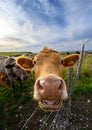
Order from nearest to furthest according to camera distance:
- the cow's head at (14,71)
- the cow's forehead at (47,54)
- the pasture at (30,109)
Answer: the cow's forehead at (47,54)
the pasture at (30,109)
the cow's head at (14,71)

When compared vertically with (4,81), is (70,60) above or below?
above

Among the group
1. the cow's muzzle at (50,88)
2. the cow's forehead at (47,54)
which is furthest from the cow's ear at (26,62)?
the cow's muzzle at (50,88)

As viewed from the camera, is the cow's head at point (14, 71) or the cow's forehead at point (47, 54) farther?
the cow's head at point (14, 71)

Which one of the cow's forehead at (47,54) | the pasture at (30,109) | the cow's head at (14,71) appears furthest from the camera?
the cow's head at (14,71)

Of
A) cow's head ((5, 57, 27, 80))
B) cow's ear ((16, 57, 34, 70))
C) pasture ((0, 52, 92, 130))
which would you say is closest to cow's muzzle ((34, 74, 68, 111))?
cow's ear ((16, 57, 34, 70))

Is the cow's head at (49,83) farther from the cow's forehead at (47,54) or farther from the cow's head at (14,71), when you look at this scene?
the cow's head at (14,71)

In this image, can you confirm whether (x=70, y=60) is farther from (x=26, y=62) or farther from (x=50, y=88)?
(x=50, y=88)

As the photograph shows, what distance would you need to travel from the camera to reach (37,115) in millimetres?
6352

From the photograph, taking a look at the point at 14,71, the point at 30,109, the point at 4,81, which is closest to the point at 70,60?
the point at 30,109

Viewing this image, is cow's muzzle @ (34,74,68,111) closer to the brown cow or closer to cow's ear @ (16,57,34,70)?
cow's ear @ (16,57,34,70)

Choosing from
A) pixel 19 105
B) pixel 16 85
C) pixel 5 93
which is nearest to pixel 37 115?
pixel 19 105

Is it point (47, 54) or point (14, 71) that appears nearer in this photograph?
point (47, 54)

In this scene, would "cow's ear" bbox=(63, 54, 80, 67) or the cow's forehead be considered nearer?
the cow's forehead

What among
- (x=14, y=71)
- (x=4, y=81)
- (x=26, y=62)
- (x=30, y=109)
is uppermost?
(x=26, y=62)
